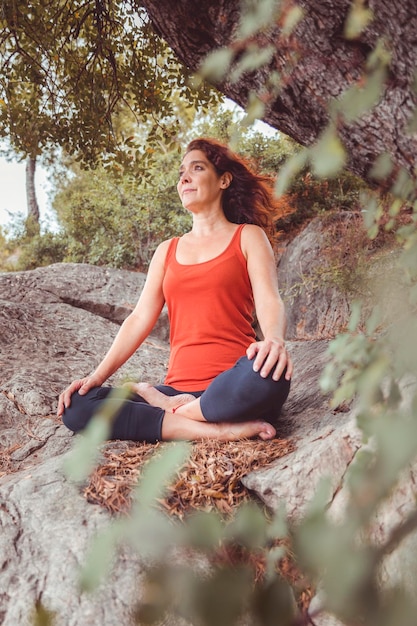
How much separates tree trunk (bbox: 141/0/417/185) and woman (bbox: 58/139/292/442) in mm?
887

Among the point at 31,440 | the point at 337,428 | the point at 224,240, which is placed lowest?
the point at 31,440

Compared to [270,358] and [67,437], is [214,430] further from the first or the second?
[67,437]

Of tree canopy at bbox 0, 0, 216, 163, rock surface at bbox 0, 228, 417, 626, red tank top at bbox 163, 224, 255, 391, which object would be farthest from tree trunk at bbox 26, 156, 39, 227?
red tank top at bbox 163, 224, 255, 391

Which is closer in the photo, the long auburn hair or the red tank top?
the red tank top

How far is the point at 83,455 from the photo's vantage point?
1.94ft

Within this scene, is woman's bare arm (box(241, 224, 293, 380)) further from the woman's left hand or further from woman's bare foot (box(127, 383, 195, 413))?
woman's bare foot (box(127, 383, 195, 413))

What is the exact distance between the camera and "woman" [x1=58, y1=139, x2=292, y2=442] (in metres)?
2.52

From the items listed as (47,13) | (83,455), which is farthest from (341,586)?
(47,13)

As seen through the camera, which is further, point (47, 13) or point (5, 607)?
point (47, 13)

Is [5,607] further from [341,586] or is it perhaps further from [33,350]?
[33,350]

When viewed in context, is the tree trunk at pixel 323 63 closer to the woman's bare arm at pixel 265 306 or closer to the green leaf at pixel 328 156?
the woman's bare arm at pixel 265 306

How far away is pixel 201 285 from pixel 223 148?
3.24 ft

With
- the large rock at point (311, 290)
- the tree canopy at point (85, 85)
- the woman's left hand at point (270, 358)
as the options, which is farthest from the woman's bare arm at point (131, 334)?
the large rock at point (311, 290)

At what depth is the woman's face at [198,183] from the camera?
3.44 meters
